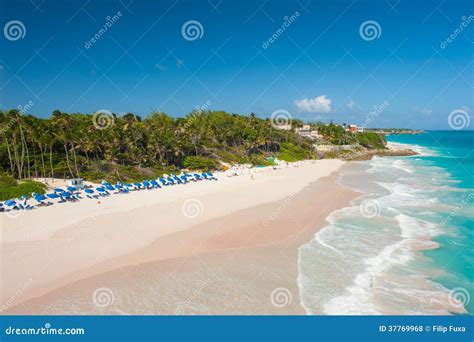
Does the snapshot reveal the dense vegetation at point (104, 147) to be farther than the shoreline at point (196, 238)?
Yes

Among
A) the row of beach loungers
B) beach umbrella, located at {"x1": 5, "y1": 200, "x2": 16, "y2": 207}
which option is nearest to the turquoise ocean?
the row of beach loungers

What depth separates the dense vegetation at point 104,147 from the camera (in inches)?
1228

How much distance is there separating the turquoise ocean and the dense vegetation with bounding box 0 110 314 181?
22.4 metres

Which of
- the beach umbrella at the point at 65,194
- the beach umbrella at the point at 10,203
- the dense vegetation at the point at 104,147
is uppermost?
the dense vegetation at the point at 104,147

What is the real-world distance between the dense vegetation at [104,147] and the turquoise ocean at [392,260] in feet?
73.6

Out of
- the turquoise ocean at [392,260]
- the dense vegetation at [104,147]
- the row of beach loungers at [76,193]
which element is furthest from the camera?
the dense vegetation at [104,147]

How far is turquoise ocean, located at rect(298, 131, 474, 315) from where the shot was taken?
36.8 feet

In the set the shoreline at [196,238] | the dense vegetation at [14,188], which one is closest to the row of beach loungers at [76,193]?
the dense vegetation at [14,188]

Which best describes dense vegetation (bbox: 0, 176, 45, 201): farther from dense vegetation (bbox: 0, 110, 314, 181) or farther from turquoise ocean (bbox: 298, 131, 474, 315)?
turquoise ocean (bbox: 298, 131, 474, 315)

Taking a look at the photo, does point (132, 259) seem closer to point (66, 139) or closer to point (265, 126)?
point (66, 139)

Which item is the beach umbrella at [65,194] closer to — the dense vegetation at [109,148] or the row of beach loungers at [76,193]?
the row of beach loungers at [76,193]

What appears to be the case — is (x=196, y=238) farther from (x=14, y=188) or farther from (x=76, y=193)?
(x=14, y=188)

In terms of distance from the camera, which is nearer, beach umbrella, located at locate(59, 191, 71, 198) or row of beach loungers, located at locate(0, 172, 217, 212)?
row of beach loungers, located at locate(0, 172, 217, 212)

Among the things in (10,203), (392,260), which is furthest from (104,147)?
Answer: (392,260)
